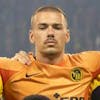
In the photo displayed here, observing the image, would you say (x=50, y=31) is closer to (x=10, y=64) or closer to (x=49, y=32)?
(x=49, y=32)

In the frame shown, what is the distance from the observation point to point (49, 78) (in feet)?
10.1

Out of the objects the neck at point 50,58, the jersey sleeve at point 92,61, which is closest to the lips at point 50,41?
the neck at point 50,58

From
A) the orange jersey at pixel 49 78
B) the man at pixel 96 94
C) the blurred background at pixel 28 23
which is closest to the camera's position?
the orange jersey at pixel 49 78

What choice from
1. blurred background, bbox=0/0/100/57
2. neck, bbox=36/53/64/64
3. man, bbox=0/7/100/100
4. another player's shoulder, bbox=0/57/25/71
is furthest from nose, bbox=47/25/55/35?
blurred background, bbox=0/0/100/57

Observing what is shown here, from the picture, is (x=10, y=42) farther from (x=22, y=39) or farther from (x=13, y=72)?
(x=13, y=72)

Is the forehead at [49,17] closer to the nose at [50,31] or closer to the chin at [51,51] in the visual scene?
the nose at [50,31]

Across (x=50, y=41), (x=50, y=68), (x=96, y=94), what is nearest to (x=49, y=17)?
(x=50, y=41)

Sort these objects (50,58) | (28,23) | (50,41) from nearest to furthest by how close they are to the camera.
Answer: (50,41), (50,58), (28,23)

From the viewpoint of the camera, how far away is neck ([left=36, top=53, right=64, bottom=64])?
10.3 feet

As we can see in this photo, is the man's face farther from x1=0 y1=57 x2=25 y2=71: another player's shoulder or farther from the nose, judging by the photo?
x1=0 y1=57 x2=25 y2=71: another player's shoulder

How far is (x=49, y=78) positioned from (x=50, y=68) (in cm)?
7

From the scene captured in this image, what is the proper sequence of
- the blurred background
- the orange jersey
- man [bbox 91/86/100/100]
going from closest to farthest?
the orange jersey
man [bbox 91/86/100/100]
the blurred background

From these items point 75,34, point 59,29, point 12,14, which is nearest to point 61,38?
point 59,29

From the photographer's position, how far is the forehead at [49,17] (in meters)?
3.13
